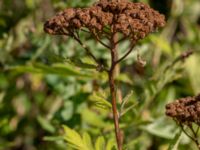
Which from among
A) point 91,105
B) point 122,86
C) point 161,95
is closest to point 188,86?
point 161,95

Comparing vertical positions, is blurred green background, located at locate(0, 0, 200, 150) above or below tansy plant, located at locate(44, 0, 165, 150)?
below

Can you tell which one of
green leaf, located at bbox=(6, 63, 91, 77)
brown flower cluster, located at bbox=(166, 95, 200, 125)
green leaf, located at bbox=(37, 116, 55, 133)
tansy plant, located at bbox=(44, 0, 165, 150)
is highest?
tansy plant, located at bbox=(44, 0, 165, 150)

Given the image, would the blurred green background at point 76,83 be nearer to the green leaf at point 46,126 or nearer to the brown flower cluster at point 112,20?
the green leaf at point 46,126

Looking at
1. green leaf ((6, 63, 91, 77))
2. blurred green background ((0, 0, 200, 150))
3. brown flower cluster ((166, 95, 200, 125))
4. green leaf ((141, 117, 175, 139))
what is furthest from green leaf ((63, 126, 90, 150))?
green leaf ((141, 117, 175, 139))

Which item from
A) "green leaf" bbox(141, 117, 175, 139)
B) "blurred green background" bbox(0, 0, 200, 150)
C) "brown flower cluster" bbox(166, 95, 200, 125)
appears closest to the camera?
"brown flower cluster" bbox(166, 95, 200, 125)

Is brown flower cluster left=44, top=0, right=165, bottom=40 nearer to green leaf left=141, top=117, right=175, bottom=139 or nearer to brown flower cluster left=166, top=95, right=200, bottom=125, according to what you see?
brown flower cluster left=166, top=95, right=200, bottom=125

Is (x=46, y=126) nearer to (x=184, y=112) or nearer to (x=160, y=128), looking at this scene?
(x=160, y=128)
